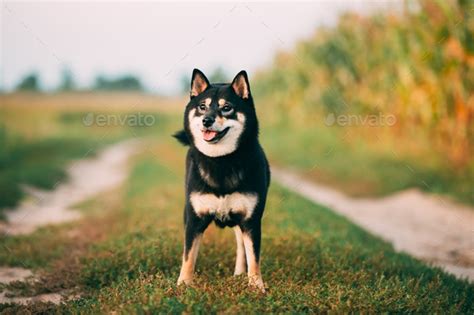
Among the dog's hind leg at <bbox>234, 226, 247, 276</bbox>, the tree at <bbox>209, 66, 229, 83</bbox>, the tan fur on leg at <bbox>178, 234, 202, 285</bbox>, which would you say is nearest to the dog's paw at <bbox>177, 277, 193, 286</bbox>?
the tan fur on leg at <bbox>178, 234, 202, 285</bbox>

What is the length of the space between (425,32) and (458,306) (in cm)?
923

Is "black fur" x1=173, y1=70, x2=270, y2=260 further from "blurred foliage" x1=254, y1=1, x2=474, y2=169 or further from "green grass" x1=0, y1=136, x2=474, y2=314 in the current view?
"blurred foliage" x1=254, y1=1, x2=474, y2=169

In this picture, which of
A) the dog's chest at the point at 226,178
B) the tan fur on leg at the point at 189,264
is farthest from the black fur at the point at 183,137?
the tan fur on leg at the point at 189,264

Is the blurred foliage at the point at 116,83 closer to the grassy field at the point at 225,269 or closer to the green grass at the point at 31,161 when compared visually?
the green grass at the point at 31,161

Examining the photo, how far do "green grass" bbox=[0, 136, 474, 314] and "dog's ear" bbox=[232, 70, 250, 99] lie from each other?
163cm

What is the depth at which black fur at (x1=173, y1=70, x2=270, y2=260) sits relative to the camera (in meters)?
4.31

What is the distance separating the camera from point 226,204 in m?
4.37

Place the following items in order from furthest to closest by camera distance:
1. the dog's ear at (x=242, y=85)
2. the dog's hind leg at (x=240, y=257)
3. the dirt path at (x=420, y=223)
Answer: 1. the dirt path at (x=420, y=223)
2. the dog's hind leg at (x=240, y=257)
3. the dog's ear at (x=242, y=85)

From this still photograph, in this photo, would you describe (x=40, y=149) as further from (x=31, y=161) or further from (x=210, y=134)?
(x=210, y=134)

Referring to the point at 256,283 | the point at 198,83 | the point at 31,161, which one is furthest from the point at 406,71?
the point at 31,161

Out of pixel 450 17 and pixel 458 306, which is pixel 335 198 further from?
pixel 458 306

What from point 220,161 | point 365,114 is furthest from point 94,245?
point 365,114

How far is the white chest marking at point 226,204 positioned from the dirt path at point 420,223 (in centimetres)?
345

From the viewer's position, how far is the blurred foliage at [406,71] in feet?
38.2
